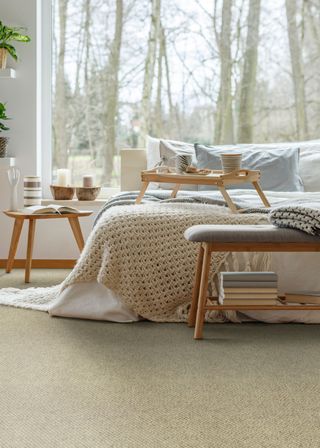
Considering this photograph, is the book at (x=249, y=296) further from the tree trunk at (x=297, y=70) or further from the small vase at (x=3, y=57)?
the tree trunk at (x=297, y=70)

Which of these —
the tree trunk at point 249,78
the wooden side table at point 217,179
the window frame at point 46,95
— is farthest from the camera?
the tree trunk at point 249,78

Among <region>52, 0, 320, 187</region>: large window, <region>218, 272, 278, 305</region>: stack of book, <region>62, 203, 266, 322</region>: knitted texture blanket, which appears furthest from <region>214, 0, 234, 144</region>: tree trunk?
<region>218, 272, 278, 305</region>: stack of book

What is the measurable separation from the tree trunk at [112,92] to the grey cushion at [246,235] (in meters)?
2.88

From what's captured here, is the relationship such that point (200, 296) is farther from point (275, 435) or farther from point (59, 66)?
point (59, 66)

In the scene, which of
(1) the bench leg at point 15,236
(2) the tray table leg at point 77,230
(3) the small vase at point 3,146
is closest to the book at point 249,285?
(2) the tray table leg at point 77,230

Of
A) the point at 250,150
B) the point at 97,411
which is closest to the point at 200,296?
the point at 97,411

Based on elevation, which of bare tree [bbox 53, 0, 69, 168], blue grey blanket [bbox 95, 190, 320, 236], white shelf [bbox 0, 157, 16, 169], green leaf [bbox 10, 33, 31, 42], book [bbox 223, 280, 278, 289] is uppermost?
green leaf [bbox 10, 33, 31, 42]

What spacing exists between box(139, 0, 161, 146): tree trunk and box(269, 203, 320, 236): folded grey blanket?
2.84m

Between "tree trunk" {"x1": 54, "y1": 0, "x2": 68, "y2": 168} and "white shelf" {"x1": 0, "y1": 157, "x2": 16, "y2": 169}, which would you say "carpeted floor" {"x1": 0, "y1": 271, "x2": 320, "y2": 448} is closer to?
"white shelf" {"x1": 0, "y1": 157, "x2": 16, "y2": 169}

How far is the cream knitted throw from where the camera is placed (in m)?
3.69

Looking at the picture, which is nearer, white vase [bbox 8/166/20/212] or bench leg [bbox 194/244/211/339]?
bench leg [bbox 194/244/211/339]

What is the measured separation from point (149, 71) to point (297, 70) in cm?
108

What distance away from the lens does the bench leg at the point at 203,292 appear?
3354 millimetres

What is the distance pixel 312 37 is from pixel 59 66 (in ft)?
6.06
